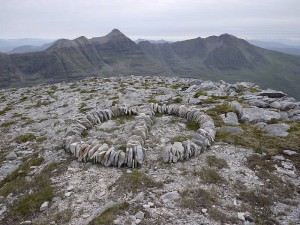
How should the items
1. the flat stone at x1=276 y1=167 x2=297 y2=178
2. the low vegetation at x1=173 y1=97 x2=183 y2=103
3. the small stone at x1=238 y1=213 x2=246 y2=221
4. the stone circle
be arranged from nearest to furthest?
1. the small stone at x1=238 y1=213 x2=246 y2=221
2. the flat stone at x1=276 y1=167 x2=297 y2=178
3. the stone circle
4. the low vegetation at x1=173 y1=97 x2=183 y2=103

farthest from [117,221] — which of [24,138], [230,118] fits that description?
[230,118]

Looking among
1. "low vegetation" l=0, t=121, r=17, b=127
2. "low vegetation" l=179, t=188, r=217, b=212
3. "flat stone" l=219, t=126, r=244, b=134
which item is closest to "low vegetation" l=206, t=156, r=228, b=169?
"low vegetation" l=179, t=188, r=217, b=212

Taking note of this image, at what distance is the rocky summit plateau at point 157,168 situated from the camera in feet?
41.8

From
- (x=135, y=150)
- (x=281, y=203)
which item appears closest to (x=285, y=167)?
(x=281, y=203)

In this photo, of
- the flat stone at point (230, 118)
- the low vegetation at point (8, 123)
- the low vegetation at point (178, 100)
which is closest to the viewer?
the flat stone at point (230, 118)

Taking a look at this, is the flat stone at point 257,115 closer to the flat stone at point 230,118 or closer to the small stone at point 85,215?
the flat stone at point 230,118

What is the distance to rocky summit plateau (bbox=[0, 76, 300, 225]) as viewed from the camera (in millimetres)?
12742

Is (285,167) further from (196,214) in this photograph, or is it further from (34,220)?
(34,220)

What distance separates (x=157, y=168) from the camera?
53.5 feet

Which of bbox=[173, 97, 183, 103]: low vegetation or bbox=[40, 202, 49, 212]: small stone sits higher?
bbox=[173, 97, 183, 103]: low vegetation

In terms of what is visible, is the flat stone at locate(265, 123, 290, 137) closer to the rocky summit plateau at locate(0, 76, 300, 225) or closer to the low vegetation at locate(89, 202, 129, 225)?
the rocky summit plateau at locate(0, 76, 300, 225)

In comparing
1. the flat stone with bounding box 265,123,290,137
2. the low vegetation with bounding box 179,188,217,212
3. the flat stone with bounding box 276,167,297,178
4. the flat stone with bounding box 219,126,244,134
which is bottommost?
the low vegetation with bounding box 179,188,217,212

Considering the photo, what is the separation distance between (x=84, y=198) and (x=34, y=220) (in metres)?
2.42

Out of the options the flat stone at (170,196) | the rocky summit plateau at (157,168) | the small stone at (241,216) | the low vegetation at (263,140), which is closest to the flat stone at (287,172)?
the rocky summit plateau at (157,168)
